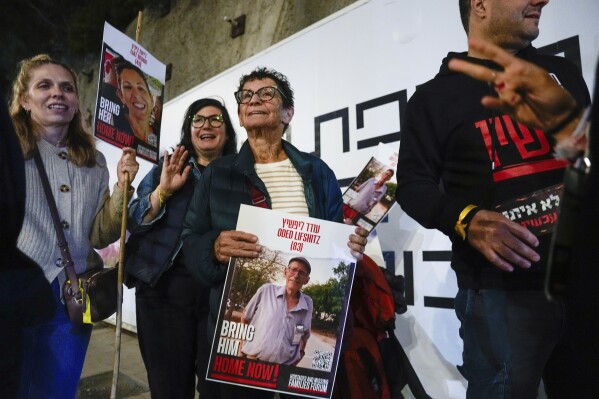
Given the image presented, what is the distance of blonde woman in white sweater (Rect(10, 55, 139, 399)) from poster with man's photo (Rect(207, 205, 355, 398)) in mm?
581

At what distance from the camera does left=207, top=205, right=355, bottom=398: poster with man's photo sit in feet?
4.04

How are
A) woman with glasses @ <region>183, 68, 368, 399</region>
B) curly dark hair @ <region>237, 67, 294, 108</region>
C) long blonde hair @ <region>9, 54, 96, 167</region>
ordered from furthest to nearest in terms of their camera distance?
curly dark hair @ <region>237, 67, 294, 108</region>, long blonde hair @ <region>9, 54, 96, 167</region>, woman with glasses @ <region>183, 68, 368, 399</region>

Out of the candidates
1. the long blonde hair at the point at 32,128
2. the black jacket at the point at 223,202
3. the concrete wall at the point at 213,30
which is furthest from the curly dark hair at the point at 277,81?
the concrete wall at the point at 213,30

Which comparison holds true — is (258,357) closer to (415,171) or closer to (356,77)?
(415,171)

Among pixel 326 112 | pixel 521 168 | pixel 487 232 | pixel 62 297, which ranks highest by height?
pixel 326 112

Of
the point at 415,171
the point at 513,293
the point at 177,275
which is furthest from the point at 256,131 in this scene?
the point at 513,293

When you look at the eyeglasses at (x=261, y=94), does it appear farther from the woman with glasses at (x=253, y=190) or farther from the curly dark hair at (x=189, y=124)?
the curly dark hair at (x=189, y=124)

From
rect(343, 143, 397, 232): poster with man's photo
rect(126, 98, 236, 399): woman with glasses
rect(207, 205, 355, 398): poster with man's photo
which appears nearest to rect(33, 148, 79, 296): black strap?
rect(126, 98, 236, 399): woman with glasses

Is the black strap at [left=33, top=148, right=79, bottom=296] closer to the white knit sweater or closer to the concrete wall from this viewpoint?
the white knit sweater

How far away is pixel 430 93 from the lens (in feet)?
4.02

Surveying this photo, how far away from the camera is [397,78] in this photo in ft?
7.87

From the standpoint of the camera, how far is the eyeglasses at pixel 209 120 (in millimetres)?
2021

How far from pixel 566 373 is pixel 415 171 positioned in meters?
0.61

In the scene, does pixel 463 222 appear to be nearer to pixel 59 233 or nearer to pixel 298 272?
pixel 298 272
